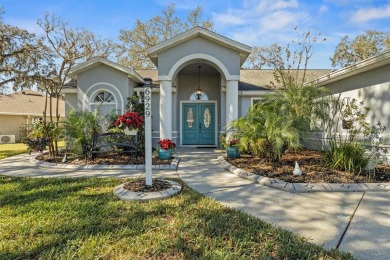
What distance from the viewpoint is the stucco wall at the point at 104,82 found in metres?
10.5

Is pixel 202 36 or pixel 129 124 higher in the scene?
pixel 202 36

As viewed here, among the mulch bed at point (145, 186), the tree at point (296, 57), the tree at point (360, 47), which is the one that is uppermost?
the tree at point (360, 47)

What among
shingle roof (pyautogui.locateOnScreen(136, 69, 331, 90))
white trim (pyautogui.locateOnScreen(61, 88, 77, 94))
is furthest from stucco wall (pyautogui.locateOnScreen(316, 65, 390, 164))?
white trim (pyautogui.locateOnScreen(61, 88, 77, 94))

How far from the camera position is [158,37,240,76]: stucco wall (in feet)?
32.4

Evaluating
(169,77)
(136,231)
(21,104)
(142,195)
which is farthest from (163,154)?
(21,104)

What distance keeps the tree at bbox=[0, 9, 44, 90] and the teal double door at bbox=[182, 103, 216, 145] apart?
37.3 ft

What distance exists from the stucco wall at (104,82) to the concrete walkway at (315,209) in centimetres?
460

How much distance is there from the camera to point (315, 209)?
410 cm

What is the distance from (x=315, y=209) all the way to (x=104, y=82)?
378 inches

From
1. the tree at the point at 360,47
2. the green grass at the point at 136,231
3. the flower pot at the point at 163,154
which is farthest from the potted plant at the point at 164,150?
the tree at the point at 360,47

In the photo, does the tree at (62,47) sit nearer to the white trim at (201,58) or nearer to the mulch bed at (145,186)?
the white trim at (201,58)

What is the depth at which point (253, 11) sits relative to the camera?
13.1m

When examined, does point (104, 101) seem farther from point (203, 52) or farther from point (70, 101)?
point (203, 52)

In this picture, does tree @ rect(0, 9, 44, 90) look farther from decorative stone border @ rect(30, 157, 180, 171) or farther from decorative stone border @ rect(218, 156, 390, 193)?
decorative stone border @ rect(218, 156, 390, 193)
